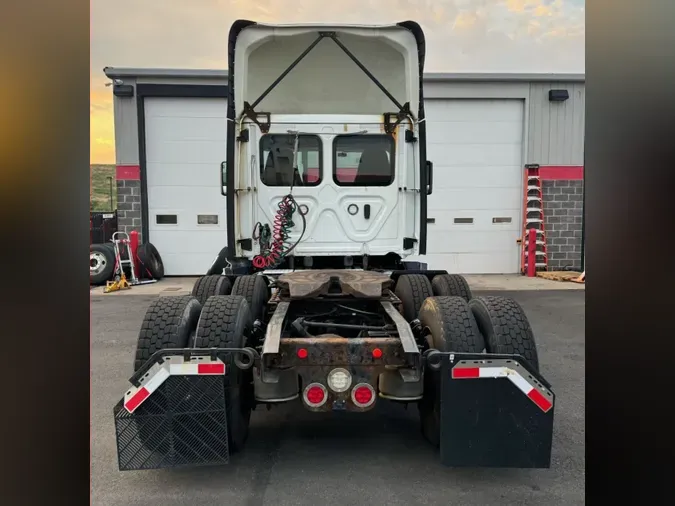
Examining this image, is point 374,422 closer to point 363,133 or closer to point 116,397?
point 116,397

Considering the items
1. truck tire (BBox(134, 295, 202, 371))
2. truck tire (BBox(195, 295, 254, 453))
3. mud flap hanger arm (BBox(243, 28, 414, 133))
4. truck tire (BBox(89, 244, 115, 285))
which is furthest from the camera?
truck tire (BBox(89, 244, 115, 285))

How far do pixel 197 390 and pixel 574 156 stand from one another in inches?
505

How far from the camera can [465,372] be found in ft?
9.23

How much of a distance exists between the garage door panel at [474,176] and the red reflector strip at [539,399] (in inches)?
400

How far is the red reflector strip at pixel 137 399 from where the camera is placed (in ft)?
9.27

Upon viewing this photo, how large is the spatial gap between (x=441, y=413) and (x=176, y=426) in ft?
5.14

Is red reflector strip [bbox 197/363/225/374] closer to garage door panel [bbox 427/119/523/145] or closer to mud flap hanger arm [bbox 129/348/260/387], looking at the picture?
mud flap hanger arm [bbox 129/348/260/387]

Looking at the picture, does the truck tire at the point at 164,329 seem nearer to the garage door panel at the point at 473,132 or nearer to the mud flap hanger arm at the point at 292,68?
the mud flap hanger arm at the point at 292,68

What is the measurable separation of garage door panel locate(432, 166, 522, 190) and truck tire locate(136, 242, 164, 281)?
734 cm

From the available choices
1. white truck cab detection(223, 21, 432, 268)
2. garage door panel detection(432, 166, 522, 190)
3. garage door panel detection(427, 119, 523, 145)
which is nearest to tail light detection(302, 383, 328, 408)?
white truck cab detection(223, 21, 432, 268)

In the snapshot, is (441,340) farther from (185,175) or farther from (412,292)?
(185,175)

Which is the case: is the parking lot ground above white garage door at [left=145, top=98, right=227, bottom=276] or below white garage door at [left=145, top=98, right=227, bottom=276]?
below

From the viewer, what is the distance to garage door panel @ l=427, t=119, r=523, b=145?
1254cm

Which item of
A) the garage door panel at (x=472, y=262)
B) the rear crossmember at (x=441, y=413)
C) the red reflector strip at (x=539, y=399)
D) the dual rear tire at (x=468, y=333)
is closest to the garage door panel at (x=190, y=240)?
the garage door panel at (x=472, y=262)
